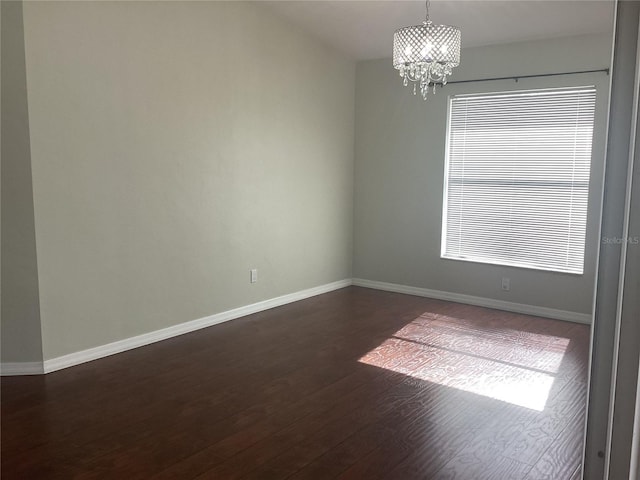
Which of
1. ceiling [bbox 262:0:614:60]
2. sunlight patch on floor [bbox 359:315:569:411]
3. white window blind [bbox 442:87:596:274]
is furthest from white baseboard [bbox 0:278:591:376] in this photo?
ceiling [bbox 262:0:614:60]

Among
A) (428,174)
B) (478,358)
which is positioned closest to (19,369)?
(478,358)

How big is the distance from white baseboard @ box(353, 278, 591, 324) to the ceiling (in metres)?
2.45

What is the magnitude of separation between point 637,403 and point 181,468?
199cm

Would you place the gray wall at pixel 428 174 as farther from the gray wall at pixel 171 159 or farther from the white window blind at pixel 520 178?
the gray wall at pixel 171 159

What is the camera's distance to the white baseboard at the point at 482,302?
4754mm

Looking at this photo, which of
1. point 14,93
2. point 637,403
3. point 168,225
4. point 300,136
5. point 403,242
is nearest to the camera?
point 637,403

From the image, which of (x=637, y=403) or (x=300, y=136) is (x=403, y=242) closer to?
(x=300, y=136)

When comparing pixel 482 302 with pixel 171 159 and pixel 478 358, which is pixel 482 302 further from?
pixel 171 159

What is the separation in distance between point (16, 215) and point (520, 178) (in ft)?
13.7

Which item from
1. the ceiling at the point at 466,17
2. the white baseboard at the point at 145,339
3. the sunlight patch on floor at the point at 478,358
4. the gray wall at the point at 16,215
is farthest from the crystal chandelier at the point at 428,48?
the white baseboard at the point at 145,339

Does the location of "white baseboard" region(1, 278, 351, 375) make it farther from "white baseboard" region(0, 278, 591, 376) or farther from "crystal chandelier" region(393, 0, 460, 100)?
"crystal chandelier" region(393, 0, 460, 100)

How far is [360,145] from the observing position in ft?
19.4

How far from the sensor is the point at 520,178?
495cm

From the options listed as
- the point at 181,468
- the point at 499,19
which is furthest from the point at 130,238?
the point at 499,19
